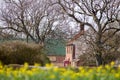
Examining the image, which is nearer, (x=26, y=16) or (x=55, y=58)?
(x=26, y=16)

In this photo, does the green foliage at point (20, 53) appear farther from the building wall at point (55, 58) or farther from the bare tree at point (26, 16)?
the building wall at point (55, 58)

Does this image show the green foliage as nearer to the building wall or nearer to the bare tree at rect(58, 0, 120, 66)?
the bare tree at rect(58, 0, 120, 66)

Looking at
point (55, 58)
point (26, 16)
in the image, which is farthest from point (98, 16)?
point (55, 58)

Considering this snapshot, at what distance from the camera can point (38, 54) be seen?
3003 centimetres

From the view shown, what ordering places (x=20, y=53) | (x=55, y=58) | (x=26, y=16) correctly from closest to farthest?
(x=20, y=53) < (x=26, y=16) < (x=55, y=58)

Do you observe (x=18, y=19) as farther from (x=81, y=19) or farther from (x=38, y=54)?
(x=38, y=54)

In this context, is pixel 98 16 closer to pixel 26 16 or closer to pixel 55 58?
pixel 26 16

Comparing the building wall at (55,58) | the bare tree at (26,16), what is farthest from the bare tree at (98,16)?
the building wall at (55,58)

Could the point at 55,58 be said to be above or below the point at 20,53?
below

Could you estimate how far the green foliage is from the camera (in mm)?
28800

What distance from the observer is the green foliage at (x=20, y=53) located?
2880 centimetres

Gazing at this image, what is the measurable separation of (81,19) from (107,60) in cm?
564

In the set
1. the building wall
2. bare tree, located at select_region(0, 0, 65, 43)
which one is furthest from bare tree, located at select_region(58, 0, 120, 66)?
the building wall

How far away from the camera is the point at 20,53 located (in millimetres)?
29266
